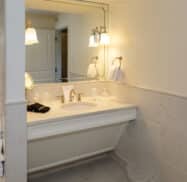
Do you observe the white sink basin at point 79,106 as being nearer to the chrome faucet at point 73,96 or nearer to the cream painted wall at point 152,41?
the chrome faucet at point 73,96

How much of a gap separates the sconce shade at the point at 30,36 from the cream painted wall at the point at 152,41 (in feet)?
2.97

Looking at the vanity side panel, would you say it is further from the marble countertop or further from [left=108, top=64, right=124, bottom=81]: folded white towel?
[left=108, top=64, right=124, bottom=81]: folded white towel

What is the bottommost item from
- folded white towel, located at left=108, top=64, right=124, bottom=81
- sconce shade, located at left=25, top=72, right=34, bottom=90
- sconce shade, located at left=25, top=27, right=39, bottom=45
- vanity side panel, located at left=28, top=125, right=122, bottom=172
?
vanity side panel, located at left=28, top=125, right=122, bottom=172

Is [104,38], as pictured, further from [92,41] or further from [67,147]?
[67,147]

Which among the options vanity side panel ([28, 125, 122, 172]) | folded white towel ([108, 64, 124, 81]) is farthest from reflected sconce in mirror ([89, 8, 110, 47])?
vanity side panel ([28, 125, 122, 172])

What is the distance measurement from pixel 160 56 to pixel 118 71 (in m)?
0.58

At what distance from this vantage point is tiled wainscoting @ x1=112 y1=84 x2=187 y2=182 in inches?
84.8

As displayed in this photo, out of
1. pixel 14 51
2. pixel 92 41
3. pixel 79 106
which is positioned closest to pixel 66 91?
pixel 79 106

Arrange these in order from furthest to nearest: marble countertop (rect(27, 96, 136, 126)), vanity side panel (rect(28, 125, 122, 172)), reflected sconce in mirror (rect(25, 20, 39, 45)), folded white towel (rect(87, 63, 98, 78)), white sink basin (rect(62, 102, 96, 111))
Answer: folded white towel (rect(87, 63, 98, 78)) → white sink basin (rect(62, 102, 96, 111)) → reflected sconce in mirror (rect(25, 20, 39, 45)) → vanity side panel (rect(28, 125, 122, 172)) → marble countertop (rect(27, 96, 136, 126))

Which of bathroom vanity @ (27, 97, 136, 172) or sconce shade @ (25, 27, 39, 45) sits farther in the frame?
sconce shade @ (25, 27, 39, 45)

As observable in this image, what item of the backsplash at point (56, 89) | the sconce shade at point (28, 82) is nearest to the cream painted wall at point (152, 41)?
the backsplash at point (56, 89)

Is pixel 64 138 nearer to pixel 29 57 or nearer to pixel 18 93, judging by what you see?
pixel 18 93

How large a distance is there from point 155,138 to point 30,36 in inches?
63.4

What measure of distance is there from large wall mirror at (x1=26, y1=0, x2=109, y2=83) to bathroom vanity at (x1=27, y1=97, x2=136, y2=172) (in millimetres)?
357
